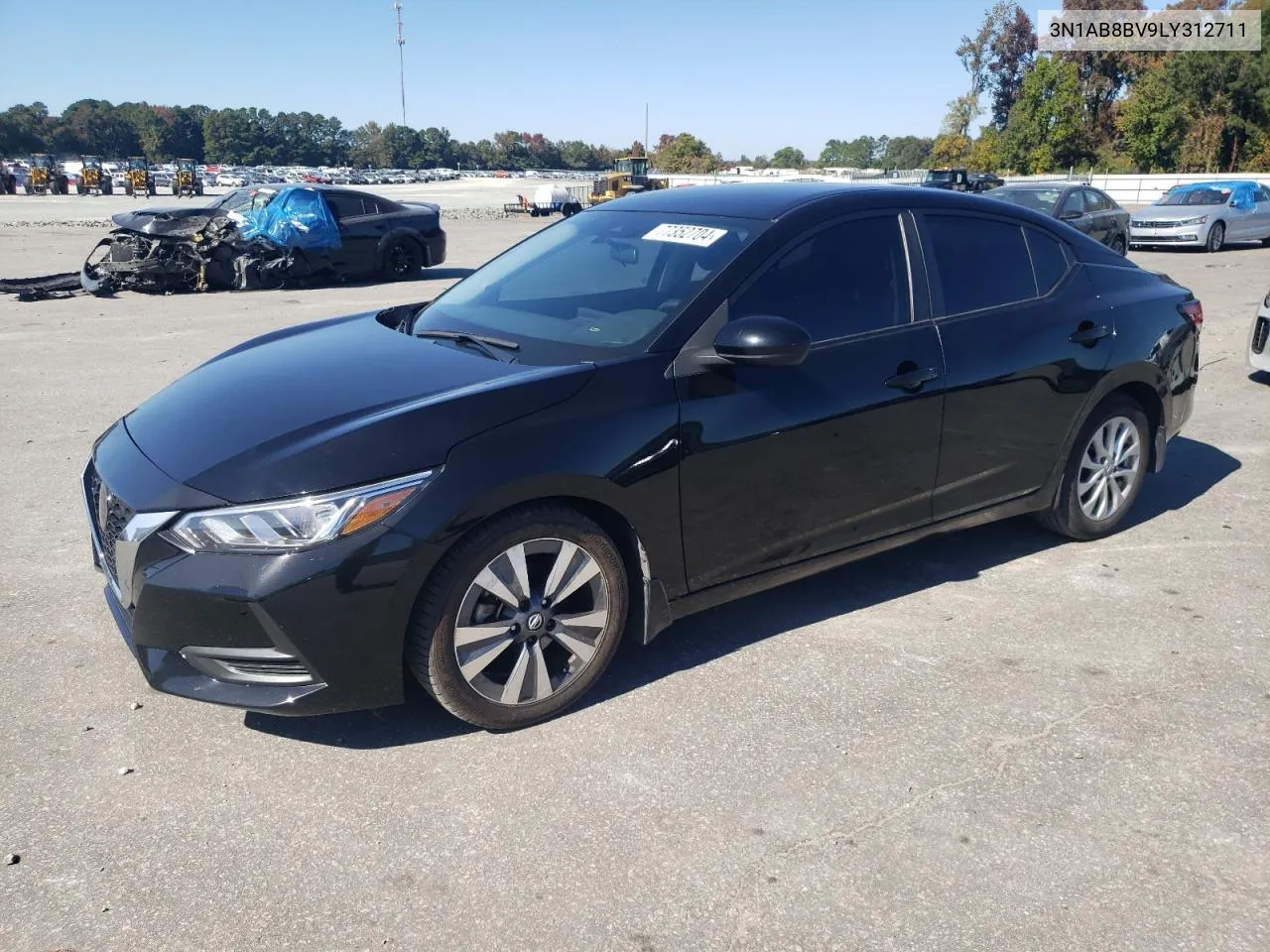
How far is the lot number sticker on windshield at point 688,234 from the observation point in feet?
12.7

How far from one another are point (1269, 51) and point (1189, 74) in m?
3.78

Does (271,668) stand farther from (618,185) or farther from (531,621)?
(618,185)

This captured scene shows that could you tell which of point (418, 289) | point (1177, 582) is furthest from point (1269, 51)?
point (1177, 582)

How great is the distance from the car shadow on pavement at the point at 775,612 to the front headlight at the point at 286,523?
0.75 metres

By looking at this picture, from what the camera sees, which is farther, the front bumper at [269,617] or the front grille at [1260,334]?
the front grille at [1260,334]

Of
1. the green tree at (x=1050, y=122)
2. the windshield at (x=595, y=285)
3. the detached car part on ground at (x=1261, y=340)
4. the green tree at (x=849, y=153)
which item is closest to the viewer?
the windshield at (x=595, y=285)

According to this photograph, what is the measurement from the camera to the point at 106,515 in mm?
3248

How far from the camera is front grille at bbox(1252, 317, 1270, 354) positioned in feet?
26.9

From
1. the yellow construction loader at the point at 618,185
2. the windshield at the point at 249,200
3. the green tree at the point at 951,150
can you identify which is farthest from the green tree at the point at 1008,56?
the windshield at the point at 249,200

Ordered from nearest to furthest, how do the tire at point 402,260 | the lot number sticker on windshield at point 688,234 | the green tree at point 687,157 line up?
the lot number sticker on windshield at point 688,234
the tire at point 402,260
the green tree at point 687,157

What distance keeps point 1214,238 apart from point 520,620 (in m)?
23.1

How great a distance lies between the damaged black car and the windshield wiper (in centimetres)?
1163

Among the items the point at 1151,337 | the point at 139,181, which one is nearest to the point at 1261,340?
the point at 1151,337

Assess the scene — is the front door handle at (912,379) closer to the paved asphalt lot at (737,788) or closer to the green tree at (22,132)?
the paved asphalt lot at (737,788)
